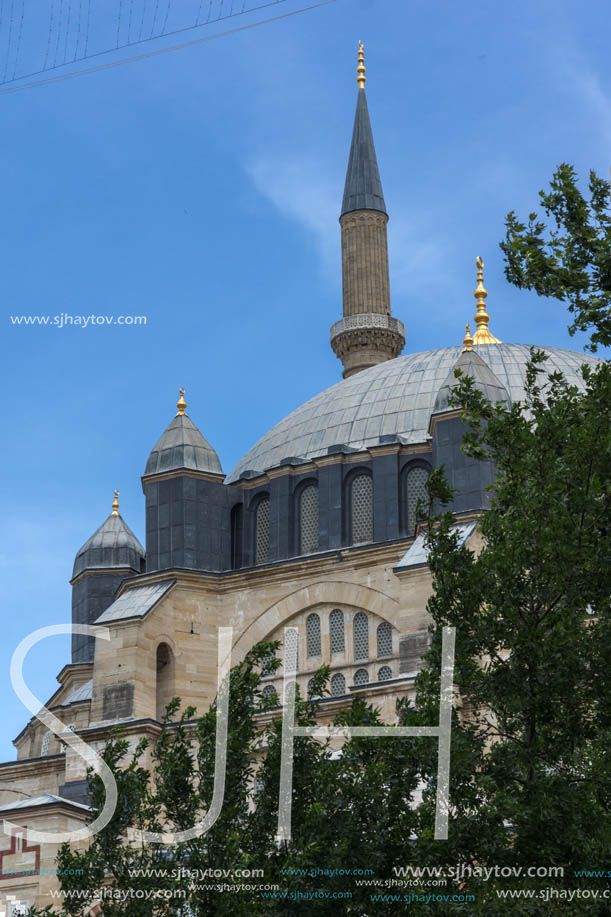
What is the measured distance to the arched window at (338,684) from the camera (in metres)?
30.4

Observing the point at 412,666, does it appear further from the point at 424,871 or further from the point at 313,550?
the point at 424,871

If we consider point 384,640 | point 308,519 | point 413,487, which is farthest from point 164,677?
point 413,487

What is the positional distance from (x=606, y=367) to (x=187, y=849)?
5.52m

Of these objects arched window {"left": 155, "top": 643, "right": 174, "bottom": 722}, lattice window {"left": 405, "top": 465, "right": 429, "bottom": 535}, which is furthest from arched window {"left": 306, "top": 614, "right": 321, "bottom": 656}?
arched window {"left": 155, "top": 643, "right": 174, "bottom": 722}

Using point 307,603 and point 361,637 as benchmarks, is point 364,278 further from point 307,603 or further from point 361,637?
point 361,637

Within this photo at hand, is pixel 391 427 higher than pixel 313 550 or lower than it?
higher

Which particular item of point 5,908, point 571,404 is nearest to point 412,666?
point 5,908

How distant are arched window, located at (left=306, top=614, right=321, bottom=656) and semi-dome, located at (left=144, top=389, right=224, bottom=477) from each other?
3.37 meters

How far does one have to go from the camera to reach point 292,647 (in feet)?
103

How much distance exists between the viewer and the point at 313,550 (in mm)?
32594

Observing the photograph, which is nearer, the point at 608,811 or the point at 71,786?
the point at 608,811

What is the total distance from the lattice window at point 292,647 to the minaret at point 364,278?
13.3 metres

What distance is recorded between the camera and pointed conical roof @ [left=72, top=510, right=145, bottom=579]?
3697 centimetres

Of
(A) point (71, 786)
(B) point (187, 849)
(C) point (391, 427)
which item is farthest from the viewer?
(C) point (391, 427)
